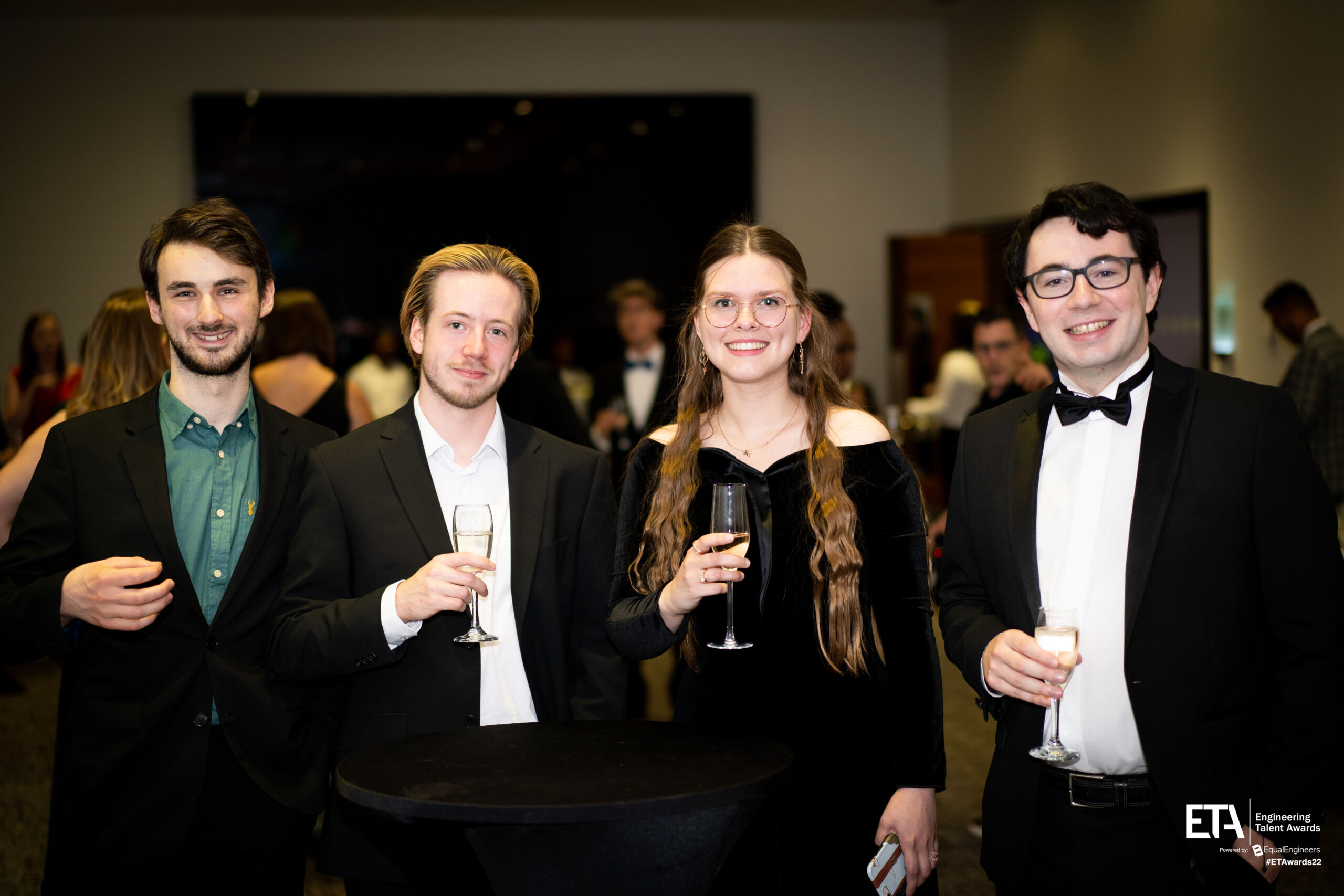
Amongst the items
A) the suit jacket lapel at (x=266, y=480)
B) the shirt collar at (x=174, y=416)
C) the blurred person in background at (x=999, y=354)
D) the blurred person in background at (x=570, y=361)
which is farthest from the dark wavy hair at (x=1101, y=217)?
the blurred person in background at (x=570, y=361)

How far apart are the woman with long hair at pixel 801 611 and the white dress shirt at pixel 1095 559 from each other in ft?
0.83

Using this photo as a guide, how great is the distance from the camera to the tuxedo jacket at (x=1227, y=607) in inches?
73.2

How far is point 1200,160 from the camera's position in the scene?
7727 millimetres

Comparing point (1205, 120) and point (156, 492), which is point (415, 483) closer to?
point (156, 492)

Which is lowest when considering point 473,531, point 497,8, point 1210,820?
point 1210,820

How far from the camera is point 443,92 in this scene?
10.4 m

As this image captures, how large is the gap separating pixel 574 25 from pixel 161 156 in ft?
12.7

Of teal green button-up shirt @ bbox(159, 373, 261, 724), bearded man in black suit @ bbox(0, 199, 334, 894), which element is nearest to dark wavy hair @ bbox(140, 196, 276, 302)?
bearded man in black suit @ bbox(0, 199, 334, 894)

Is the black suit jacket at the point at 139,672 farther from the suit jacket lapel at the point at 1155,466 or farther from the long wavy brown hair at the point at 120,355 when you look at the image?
the suit jacket lapel at the point at 1155,466

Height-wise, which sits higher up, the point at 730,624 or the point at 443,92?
the point at 443,92

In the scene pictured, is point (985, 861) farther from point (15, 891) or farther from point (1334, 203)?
point (1334, 203)

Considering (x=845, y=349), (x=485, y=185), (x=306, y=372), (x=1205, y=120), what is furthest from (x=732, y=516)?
(x=485, y=185)

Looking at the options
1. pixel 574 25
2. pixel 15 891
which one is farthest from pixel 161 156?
pixel 15 891

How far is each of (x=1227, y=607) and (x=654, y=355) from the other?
4334 millimetres
